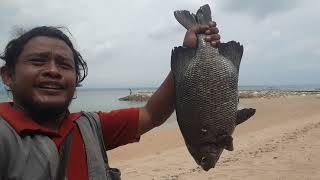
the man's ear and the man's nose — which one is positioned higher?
the man's nose

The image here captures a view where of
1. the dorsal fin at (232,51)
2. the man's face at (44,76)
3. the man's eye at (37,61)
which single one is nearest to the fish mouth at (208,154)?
the dorsal fin at (232,51)

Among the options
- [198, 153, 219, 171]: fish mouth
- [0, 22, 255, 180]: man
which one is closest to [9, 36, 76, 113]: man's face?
[0, 22, 255, 180]: man

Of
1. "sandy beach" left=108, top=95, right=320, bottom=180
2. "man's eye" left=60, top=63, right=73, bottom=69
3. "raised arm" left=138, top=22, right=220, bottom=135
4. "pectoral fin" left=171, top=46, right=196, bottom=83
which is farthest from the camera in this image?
"sandy beach" left=108, top=95, right=320, bottom=180

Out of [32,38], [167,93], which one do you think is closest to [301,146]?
[167,93]

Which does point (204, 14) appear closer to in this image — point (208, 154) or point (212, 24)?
point (212, 24)

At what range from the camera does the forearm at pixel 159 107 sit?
3.04m

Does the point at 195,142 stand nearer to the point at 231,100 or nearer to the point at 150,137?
the point at 231,100

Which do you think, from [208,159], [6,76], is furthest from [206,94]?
[6,76]

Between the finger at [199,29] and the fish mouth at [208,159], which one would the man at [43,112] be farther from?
the fish mouth at [208,159]

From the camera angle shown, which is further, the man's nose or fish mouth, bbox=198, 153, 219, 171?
fish mouth, bbox=198, 153, 219, 171

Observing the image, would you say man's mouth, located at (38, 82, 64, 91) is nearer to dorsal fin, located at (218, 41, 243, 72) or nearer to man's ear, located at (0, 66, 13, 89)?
man's ear, located at (0, 66, 13, 89)

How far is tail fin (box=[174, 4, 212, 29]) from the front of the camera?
2.90 m

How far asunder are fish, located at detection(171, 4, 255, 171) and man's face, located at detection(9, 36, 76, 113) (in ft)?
2.27

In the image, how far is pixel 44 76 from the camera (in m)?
2.46
